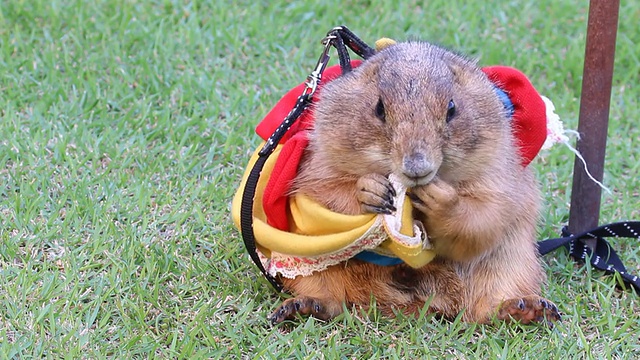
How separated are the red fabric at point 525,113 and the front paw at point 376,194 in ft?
2.25

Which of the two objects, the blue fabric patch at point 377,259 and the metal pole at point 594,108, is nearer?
the blue fabric patch at point 377,259

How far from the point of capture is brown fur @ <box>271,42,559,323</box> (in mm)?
3172

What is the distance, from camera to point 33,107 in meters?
5.10

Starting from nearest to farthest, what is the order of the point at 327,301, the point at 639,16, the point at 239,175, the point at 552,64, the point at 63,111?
the point at 327,301, the point at 239,175, the point at 63,111, the point at 552,64, the point at 639,16

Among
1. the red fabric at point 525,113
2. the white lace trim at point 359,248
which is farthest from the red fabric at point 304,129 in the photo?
the white lace trim at point 359,248

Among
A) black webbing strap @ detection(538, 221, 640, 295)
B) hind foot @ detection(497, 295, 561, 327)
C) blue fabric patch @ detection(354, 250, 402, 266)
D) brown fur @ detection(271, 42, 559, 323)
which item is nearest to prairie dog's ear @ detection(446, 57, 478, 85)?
brown fur @ detection(271, 42, 559, 323)

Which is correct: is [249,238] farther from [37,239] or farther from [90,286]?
[37,239]

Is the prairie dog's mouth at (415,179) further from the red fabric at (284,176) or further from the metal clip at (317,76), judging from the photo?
the metal clip at (317,76)

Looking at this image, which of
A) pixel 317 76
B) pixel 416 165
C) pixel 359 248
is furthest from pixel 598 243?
pixel 416 165

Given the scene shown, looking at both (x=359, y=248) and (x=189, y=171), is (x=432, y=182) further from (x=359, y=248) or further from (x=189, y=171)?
(x=189, y=171)

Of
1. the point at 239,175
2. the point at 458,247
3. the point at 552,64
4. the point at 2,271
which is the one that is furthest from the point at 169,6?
the point at 458,247

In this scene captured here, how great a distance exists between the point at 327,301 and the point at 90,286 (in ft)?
2.99

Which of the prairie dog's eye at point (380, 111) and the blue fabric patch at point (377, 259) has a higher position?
the prairie dog's eye at point (380, 111)

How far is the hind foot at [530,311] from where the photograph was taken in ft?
12.0
